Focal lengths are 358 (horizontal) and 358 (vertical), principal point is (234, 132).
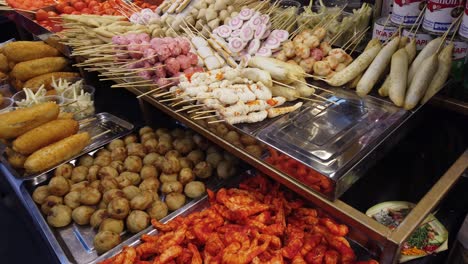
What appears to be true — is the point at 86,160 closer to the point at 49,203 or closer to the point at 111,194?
the point at 49,203

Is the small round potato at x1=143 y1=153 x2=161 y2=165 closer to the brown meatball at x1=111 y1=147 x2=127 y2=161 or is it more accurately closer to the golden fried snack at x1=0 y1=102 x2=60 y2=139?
the brown meatball at x1=111 y1=147 x2=127 y2=161

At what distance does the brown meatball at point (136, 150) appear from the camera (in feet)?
9.43

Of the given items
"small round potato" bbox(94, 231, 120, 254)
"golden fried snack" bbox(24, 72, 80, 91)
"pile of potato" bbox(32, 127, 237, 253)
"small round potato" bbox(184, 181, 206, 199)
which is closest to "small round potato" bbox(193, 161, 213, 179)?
"pile of potato" bbox(32, 127, 237, 253)

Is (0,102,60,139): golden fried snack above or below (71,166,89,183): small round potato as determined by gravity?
above

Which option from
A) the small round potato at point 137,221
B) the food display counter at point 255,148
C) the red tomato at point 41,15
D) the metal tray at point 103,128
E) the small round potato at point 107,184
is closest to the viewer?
the food display counter at point 255,148

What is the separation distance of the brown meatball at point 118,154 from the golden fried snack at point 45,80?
5.56 feet

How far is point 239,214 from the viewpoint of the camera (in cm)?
221

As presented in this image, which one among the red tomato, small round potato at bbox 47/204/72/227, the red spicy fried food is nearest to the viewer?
the red spicy fried food

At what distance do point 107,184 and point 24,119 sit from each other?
0.98 meters

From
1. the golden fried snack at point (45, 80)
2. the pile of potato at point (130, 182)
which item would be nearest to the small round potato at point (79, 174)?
the pile of potato at point (130, 182)

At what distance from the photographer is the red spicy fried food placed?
1963 millimetres

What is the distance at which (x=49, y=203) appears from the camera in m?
2.47

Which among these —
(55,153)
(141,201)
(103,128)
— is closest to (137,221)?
(141,201)

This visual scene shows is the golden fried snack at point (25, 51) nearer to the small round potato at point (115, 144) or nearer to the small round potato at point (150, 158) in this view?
the small round potato at point (115, 144)
